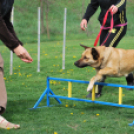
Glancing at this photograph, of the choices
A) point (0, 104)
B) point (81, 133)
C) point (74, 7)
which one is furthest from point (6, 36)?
point (74, 7)

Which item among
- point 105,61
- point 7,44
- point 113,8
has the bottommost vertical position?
point 105,61

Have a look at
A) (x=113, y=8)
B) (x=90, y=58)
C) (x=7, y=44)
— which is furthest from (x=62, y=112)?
(x=113, y=8)

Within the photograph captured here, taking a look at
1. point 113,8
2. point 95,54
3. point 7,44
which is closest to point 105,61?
point 95,54

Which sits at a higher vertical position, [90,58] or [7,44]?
[7,44]

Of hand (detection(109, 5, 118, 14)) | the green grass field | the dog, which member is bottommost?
the green grass field

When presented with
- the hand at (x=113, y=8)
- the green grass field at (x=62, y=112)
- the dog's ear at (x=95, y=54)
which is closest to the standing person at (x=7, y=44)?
the green grass field at (x=62, y=112)

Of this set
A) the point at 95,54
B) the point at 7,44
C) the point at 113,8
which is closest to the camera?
the point at 7,44

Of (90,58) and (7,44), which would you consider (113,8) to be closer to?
(90,58)

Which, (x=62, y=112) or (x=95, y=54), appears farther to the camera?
(x=62, y=112)

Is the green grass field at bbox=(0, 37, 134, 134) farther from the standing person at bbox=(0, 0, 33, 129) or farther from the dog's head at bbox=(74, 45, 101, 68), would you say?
the dog's head at bbox=(74, 45, 101, 68)

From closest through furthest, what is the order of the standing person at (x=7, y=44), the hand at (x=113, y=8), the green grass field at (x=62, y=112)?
the standing person at (x=7, y=44), the green grass field at (x=62, y=112), the hand at (x=113, y=8)

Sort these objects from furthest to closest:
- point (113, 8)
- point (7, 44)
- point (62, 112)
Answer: point (113, 8), point (62, 112), point (7, 44)

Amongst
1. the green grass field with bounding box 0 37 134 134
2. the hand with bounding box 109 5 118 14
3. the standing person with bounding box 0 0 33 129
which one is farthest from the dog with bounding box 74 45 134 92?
the standing person with bounding box 0 0 33 129

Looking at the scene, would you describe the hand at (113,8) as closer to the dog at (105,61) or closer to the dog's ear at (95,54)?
the dog at (105,61)
